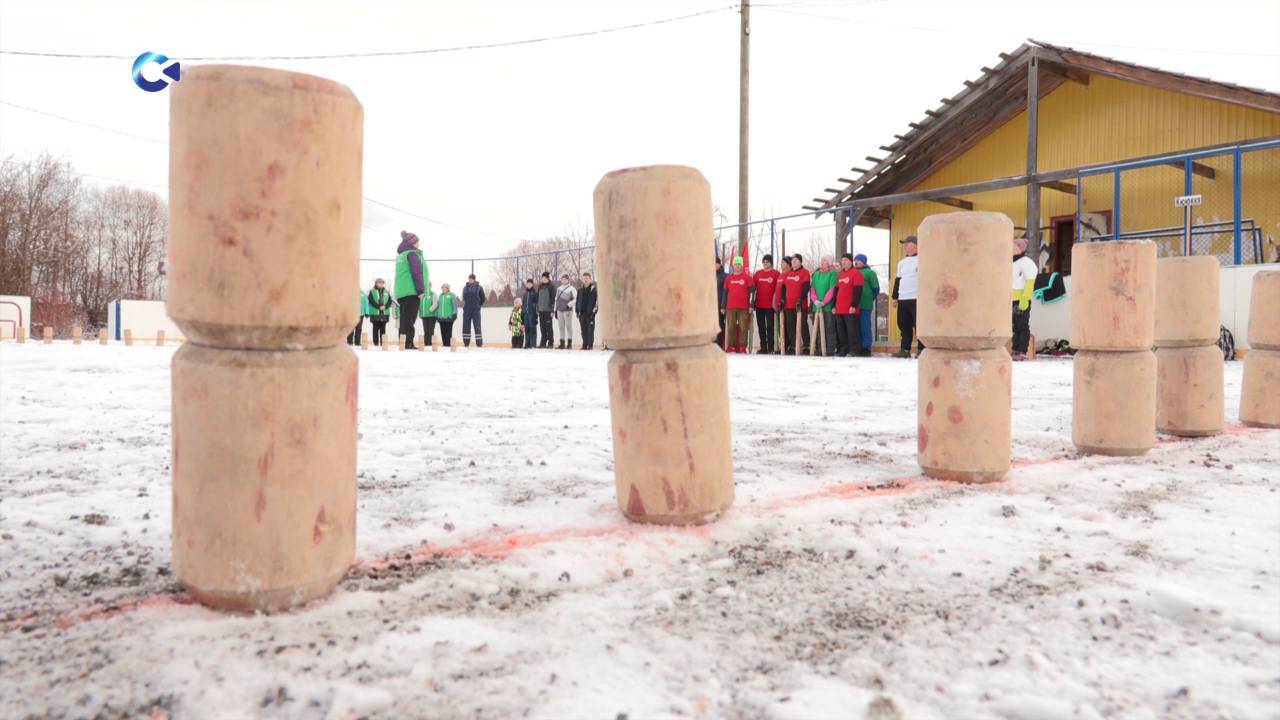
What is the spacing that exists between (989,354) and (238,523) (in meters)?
2.34

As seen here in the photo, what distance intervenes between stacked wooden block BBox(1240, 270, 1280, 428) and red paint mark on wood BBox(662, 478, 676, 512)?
341 cm

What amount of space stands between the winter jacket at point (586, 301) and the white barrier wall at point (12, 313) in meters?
16.8

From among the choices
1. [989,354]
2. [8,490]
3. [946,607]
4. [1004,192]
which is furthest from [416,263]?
[1004,192]

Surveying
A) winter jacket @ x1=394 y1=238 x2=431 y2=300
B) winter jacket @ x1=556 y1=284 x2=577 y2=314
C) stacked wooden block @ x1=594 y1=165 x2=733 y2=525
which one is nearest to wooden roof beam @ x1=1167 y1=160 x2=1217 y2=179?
winter jacket @ x1=556 y1=284 x2=577 y2=314

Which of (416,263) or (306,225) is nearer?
(306,225)

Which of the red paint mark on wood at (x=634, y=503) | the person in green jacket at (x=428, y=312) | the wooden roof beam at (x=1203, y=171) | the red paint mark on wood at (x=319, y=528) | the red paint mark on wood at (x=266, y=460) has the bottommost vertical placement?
the red paint mark on wood at (x=634, y=503)

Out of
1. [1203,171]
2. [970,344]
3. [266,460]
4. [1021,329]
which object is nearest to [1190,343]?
[970,344]

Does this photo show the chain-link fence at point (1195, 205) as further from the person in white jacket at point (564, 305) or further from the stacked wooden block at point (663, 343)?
the stacked wooden block at point (663, 343)

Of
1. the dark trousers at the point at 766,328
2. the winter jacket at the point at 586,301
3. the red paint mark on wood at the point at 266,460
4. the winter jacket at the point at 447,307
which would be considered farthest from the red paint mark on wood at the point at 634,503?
the winter jacket at the point at 447,307

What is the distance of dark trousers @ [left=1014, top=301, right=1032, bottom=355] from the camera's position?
10.8 meters

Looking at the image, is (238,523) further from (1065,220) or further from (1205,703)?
(1065,220)

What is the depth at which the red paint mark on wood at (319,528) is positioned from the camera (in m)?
1.57

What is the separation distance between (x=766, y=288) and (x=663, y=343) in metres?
11.8

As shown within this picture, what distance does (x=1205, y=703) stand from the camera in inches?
47.4
